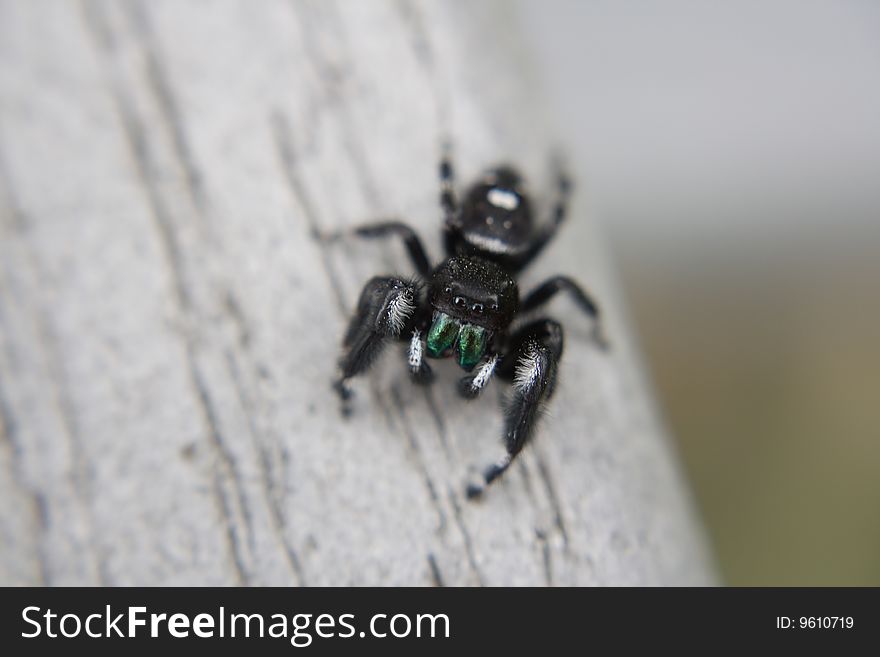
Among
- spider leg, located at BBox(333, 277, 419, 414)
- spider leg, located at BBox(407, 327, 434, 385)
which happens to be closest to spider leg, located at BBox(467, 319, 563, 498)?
spider leg, located at BBox(407, 327, 434, 385)

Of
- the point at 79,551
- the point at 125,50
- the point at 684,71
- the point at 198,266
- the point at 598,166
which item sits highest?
the point at 125,50

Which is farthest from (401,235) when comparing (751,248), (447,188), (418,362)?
(751,248)

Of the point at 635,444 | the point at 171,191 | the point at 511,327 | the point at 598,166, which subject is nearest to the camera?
the point at 635,444

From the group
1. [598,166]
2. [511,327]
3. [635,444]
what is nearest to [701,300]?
[598,166]

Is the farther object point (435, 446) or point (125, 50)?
point (125, 50)

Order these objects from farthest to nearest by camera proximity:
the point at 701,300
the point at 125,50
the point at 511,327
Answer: the point at 701,300, the point at 511,327, the point at 125,50

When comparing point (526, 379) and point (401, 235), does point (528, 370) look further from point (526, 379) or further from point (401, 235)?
point (401, 235)

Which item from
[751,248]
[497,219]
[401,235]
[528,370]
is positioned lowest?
[751,248]

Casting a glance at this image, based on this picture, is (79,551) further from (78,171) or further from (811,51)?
(811,51)

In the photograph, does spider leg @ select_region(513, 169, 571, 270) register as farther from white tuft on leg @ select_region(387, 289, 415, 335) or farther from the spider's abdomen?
white tuft on leg @ select_region(387, 289, 415, 335)
